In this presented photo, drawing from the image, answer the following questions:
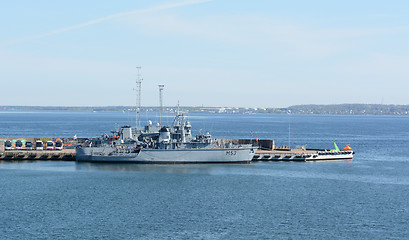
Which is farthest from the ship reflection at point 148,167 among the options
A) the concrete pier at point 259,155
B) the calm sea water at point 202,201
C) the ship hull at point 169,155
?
the concrete pier at point 259,155

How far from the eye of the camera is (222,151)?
8350 centimetres

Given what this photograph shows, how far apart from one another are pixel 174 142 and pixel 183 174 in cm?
1137

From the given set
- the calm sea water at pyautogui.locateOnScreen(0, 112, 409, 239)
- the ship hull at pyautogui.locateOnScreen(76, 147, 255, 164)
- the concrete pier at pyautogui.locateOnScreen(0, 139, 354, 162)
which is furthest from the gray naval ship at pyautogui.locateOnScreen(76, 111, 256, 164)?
the concrete pier at pyautogui.locateOnScreen(0, 139, 354, 162)

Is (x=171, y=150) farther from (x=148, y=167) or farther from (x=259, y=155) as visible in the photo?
(x=259, y=155)

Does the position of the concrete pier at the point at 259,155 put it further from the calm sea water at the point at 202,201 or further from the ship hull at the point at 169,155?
the calm sea water at the point at 202,201

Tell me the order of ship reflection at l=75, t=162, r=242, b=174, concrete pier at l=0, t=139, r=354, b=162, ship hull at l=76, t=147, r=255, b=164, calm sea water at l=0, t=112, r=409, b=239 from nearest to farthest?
1. calm sea water at l=0, t=112, r=409, b=239
2. ship reflection at l=75, t=162, r=242, b=174
3. ship hull at l=76, t=147, r=255, b=164
4. concrete pier at l=0, t=139, r=354, b=162

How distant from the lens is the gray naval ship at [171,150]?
8300 cm

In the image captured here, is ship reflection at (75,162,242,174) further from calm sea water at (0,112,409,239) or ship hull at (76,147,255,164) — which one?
ship hull at (76,147,255,164)

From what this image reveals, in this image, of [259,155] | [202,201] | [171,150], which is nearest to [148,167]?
[171,150]

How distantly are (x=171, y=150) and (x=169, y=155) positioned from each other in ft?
2.86

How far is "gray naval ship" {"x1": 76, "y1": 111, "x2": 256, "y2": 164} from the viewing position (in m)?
83.0

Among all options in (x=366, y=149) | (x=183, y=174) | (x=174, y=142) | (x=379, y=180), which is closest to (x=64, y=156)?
(x=174, y=142)

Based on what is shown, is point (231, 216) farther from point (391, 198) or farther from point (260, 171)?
point (260, 171)

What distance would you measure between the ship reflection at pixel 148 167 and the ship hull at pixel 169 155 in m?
1.02
